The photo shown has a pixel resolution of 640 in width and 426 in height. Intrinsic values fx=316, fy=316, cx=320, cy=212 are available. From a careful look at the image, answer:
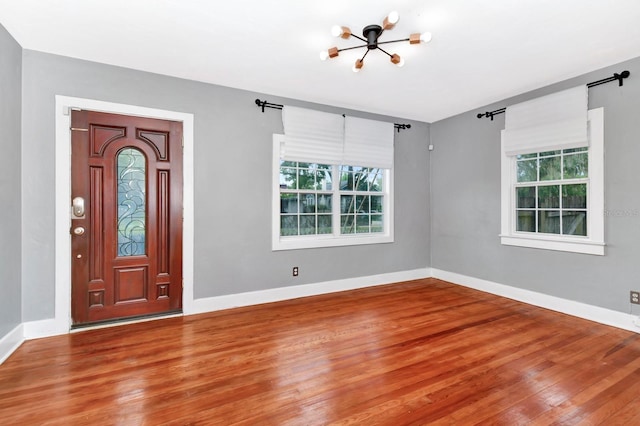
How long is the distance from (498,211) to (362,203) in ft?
6.05

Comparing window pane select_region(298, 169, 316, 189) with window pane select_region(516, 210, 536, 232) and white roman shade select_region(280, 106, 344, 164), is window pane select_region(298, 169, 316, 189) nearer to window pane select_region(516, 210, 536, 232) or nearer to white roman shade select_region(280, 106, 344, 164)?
white roman shade select_region(280, 106, 344, 164)

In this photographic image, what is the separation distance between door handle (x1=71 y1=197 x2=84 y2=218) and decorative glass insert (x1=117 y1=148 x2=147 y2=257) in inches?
12.1

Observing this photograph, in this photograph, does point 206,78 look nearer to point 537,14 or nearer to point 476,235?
point 537,14

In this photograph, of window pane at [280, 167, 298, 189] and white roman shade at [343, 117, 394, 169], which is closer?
window pane at [280, 167, 298, 189]

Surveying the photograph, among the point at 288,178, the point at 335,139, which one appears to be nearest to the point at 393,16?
the point at 335,139

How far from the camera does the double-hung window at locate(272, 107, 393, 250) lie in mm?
4070

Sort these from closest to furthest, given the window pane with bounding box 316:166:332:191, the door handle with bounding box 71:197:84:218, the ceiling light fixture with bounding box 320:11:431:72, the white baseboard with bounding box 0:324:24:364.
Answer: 1. the ceiling light fixture with bounding box 320:11:431:72
2. the white baseboard with bounding box 0:324:24:364
3. the door handle with bounding box 71:197:84:218
4. the window pane with bounding box 316:166:332:191

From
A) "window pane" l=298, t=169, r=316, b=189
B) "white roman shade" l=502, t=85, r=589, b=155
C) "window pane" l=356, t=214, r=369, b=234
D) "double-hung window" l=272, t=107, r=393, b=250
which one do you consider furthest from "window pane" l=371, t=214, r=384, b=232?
"white roman shade" l=502, t=85, r=589, b=155

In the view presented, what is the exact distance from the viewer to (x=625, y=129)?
3.06 metres

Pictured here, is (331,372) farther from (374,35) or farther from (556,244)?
(556,244)

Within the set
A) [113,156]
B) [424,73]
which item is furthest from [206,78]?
[424,73]

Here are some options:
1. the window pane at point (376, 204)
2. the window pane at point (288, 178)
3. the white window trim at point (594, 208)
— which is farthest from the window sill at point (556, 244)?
the window pane at point (288, 178)

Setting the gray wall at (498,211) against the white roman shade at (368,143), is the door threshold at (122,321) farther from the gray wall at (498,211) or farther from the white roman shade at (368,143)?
the gray wall at (498,211)

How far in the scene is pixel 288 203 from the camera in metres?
4.20
